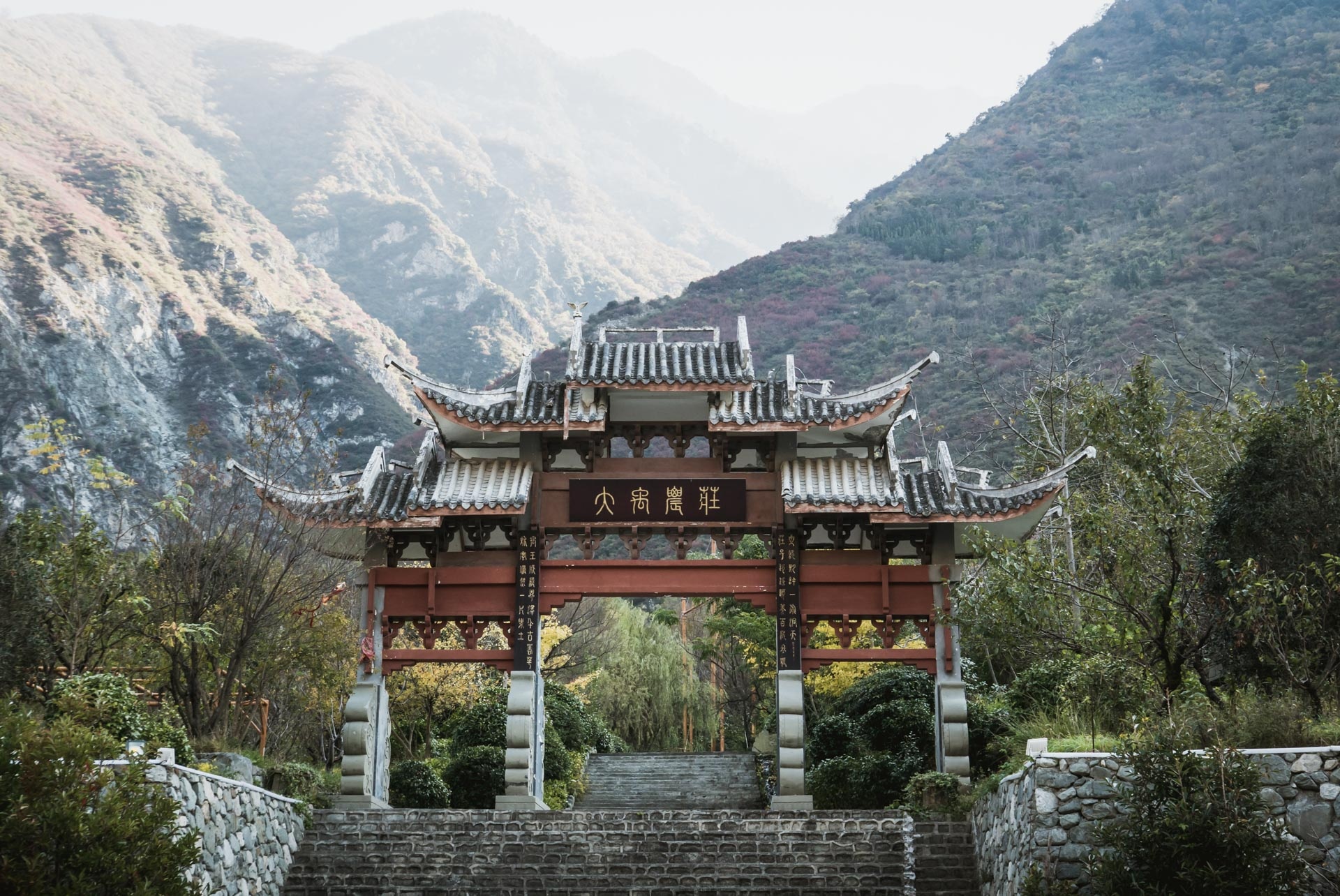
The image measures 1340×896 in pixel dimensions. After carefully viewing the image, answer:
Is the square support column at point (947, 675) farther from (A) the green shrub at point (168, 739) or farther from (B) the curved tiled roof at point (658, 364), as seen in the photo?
(A) the green shrub at point (168, 739)

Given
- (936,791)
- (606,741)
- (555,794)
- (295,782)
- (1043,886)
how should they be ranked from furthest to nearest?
(606,741) < (555,794) < (936,791) < (295,782) < (1043,886)

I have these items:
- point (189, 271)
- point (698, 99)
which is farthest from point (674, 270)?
point (698, 99)

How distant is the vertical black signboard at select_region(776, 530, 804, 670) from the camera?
14.0 metres

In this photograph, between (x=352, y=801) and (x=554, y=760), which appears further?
(x=554, y=760)

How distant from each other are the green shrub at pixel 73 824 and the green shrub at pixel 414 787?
23.9 ft

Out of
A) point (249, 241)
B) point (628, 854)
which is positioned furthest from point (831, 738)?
point (249, 241)

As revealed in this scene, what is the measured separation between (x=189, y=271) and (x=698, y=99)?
11730 centimetres

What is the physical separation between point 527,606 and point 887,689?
5744mm

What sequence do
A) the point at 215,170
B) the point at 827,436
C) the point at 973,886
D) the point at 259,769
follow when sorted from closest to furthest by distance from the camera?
the point at 973,886
the point at 259,769
the point at 827,436
the point at 215,170

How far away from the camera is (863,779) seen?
1534cm

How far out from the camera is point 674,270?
9319cm

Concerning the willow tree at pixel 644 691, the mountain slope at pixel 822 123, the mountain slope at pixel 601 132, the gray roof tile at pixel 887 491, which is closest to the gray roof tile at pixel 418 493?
the gray roof tile at pixel 887 491

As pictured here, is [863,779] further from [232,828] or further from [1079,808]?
[232,828]

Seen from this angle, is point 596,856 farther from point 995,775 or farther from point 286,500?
point 286,500
